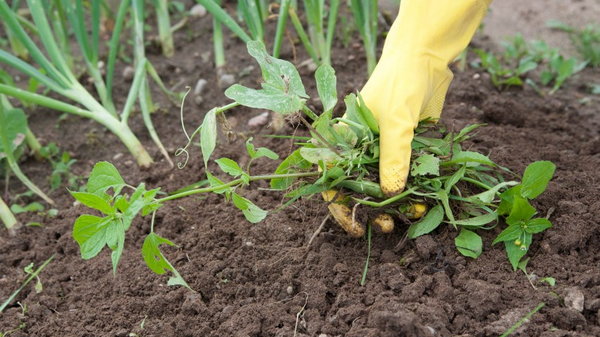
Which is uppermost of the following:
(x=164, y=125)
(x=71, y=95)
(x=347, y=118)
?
(x=347, y=118)

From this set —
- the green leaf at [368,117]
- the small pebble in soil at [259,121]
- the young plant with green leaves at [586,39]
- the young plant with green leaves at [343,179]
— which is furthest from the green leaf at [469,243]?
the young plant with green leaves at [586,39]

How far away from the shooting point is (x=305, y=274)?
57.9 inches

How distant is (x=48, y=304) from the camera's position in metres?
1.58

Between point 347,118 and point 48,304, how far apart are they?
2.54ft

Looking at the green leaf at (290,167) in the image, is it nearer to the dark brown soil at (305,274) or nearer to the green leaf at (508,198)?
the dark brown soil at (305,274)

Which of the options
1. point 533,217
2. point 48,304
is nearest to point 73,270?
point 48,304

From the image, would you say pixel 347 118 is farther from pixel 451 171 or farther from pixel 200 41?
pixel 200 41

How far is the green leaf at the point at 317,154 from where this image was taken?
1.35 meters

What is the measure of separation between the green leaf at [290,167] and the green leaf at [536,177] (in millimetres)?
429

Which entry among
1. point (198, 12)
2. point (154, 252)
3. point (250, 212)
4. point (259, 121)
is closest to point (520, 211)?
point (250, 212)

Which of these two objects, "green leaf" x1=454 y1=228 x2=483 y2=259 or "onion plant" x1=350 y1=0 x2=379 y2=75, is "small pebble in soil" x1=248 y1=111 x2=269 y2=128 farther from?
"green leaf" x1=454 y1=228 x2=483 y2=259

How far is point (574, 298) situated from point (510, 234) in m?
0.18

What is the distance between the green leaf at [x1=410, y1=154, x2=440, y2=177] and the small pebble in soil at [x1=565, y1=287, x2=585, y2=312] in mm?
322

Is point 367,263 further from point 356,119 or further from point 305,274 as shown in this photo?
point 356,119
